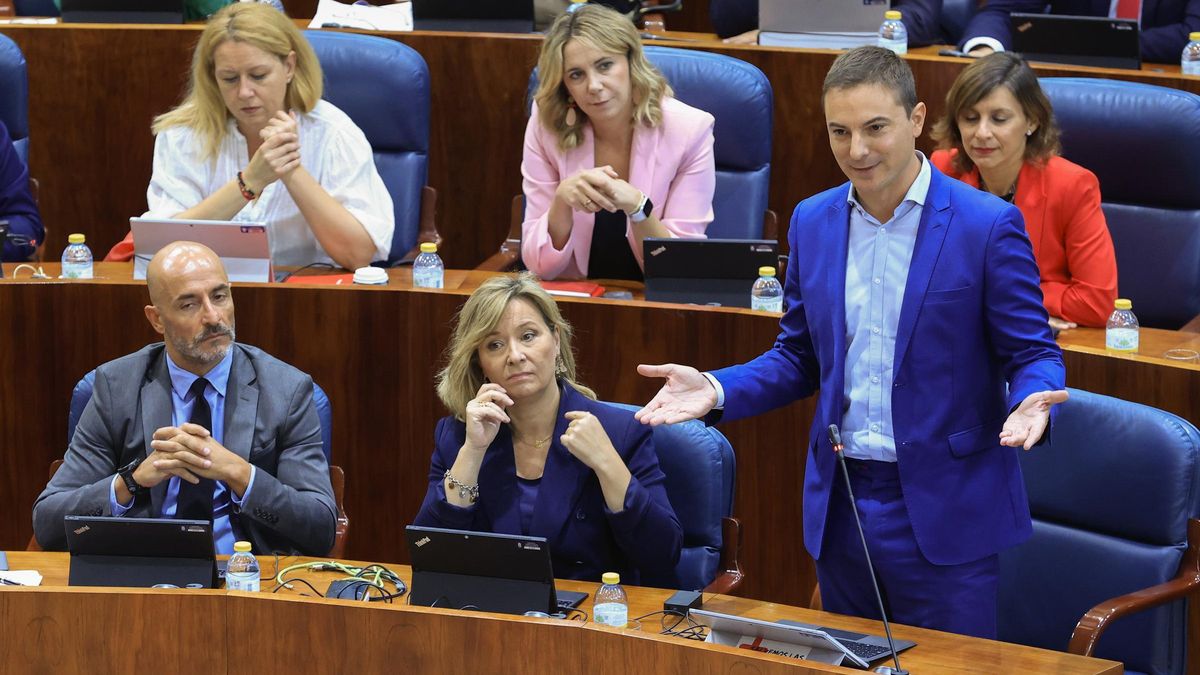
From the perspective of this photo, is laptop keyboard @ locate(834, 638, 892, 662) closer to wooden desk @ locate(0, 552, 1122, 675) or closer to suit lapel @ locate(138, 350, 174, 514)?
wooden desk @ locate(0, 552, 1122, 675)

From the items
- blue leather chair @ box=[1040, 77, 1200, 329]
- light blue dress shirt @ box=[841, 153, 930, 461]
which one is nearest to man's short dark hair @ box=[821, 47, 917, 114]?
light blue dress shirt @ box=[841, 153, 930, 461]

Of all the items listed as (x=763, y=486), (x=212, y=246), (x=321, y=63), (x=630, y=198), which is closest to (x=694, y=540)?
(x=763, y=486)

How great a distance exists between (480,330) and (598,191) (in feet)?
2.72

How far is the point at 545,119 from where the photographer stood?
3.68 metres

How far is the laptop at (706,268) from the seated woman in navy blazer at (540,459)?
1.85 ft

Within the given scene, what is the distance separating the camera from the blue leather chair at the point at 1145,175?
11.7 ft

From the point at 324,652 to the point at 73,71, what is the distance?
261 centimetres

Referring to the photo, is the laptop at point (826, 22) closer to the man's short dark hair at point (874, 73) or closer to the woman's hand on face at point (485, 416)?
the woman's hand on face at point (485, 416)

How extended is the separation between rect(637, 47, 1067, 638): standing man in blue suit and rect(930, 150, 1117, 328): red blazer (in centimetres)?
111

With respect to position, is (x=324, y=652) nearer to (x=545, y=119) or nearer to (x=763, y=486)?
(x=763, y=486)

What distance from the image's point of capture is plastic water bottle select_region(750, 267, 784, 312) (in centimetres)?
316

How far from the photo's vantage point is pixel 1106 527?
2.62m

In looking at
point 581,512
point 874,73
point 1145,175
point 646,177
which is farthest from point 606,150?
point 874,73

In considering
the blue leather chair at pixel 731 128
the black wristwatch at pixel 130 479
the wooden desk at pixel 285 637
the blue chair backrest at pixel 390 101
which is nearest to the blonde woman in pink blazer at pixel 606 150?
the blue leather chair at pixel 731 128
